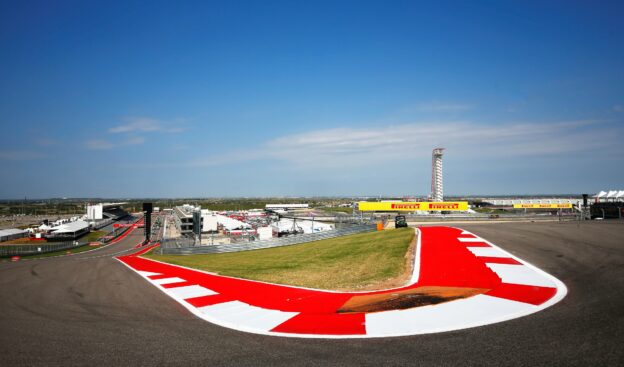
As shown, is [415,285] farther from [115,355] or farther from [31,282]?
[31,282]

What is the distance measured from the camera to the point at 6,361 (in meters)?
4.94

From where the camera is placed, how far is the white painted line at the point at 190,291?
392 inches

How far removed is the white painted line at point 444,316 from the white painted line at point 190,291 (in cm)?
591

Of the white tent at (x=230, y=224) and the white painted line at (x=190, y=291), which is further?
the white tent at (x=230, y=224)

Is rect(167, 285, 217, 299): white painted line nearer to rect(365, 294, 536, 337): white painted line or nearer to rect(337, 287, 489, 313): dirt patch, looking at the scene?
rect(337, 287, 489, 313): dirt patch

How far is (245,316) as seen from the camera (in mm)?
7191

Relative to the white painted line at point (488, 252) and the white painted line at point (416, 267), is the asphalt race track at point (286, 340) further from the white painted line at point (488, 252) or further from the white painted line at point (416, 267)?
the white painted line at point (416, 267)

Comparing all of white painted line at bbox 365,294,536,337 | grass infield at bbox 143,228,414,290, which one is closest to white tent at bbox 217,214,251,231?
grass infield at bbox 143,228,414,290

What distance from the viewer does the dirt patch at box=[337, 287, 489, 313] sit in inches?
276

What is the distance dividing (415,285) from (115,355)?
7.35 m

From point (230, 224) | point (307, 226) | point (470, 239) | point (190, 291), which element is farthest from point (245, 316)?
point (230, 224)

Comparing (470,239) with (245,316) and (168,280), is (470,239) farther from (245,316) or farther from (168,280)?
(168,280)

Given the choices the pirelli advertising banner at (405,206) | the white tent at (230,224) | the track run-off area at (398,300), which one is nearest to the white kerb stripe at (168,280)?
the track run-off area at (398,300)

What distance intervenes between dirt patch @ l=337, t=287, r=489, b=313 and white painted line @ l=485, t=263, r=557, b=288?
1511 mm
